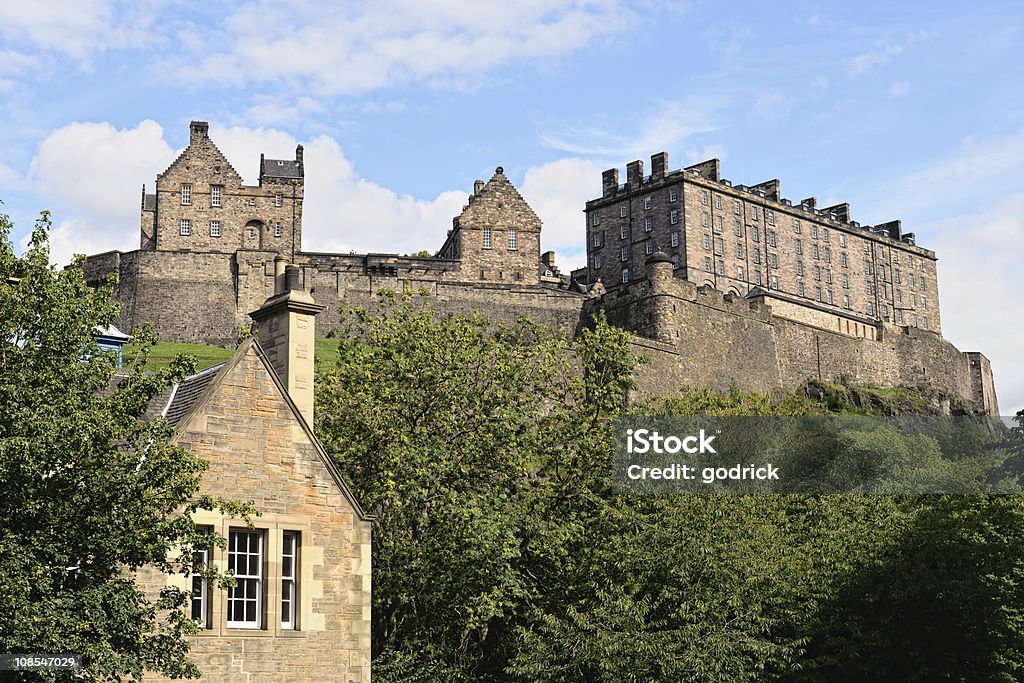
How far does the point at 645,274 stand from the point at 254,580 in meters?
64.4

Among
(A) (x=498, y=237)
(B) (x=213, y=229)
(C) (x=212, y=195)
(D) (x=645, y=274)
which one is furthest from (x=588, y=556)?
(C) (x=212, y=195)

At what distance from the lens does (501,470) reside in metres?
28.6

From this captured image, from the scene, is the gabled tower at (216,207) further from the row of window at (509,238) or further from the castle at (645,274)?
the row of window at (509,238)

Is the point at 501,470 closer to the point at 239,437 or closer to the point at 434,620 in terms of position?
the point at 434,620

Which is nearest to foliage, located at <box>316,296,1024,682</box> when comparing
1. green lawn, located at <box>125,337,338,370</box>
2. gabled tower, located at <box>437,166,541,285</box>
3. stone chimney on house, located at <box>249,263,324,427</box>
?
stone chimney on house, located at <box>249,263,324,427</box>

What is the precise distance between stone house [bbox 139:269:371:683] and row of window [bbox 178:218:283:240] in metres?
65.9

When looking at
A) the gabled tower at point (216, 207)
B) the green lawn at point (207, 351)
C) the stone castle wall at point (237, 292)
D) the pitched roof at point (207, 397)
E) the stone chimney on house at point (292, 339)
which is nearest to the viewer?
the pitched roof at point (207, 397)

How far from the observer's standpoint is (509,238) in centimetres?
8638

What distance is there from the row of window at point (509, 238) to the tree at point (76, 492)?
69.1 metres

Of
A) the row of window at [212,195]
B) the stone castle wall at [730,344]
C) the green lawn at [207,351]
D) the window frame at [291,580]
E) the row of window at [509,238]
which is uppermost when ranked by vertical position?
the row of window at [212,195]

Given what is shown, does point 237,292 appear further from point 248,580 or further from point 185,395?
point 248,580

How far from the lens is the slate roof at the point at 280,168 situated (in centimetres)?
8888

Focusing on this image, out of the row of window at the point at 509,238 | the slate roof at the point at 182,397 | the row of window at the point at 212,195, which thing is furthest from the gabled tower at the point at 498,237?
the slate roof at the point at 182,397

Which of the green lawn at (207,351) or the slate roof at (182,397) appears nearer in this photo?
the slate roof at (182,397)
